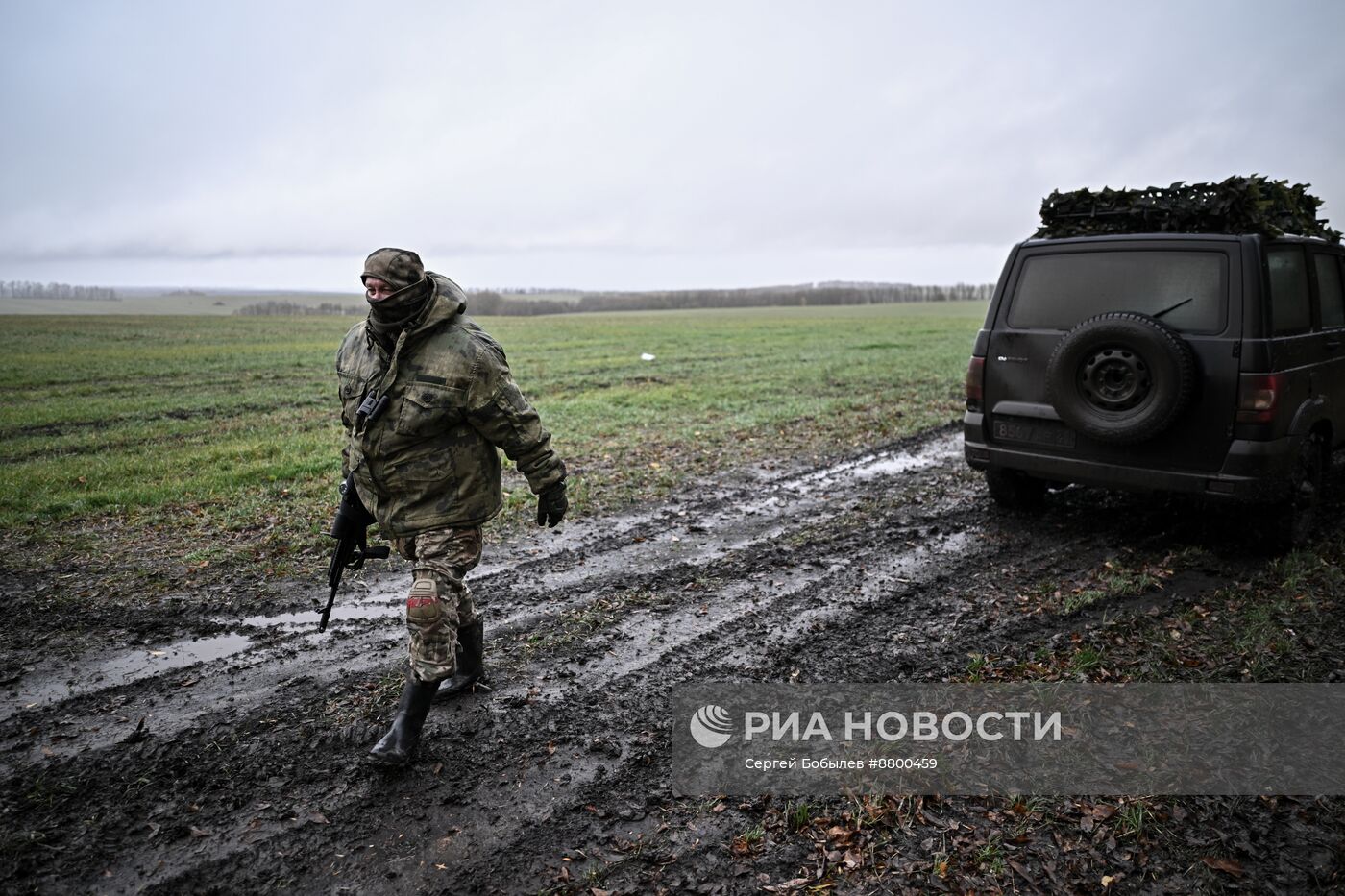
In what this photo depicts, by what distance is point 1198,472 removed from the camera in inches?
217

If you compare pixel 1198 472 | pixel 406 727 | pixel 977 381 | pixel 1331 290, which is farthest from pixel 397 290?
pixel 1331 290

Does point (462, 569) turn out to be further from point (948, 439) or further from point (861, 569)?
point (948, 439)

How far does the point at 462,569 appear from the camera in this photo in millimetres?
3643

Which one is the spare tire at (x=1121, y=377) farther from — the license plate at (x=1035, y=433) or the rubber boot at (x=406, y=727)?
the rubber boot at (x=406, y=727)

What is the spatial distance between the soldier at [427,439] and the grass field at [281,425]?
3.01 metres

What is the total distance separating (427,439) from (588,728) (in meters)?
1.52

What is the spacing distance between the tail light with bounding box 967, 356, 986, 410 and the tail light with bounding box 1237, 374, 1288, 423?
1716mm

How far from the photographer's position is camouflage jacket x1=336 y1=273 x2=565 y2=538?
11.4 feet

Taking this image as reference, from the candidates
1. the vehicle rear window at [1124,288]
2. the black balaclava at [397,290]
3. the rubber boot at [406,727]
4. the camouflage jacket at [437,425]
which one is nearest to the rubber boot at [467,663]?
the rubber boot at [406,727]

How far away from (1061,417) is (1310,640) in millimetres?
2050

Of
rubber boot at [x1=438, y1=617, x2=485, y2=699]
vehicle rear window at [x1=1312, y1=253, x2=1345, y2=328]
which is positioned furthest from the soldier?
vehicle rear window at [x1=1312, y1=253, x2=1345, y2=328]

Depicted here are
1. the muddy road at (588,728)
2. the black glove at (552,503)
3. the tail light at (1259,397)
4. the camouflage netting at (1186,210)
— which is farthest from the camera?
the camouflage netting at (1186,210)

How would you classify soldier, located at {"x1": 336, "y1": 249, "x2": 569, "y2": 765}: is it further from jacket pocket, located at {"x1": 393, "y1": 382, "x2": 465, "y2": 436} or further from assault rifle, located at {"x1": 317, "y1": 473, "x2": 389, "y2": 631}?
assault rifle, located at {"x1": 317, "y1": 473, "x2": 389, "y2": 631}

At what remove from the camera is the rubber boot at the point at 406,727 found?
338 centimetres
